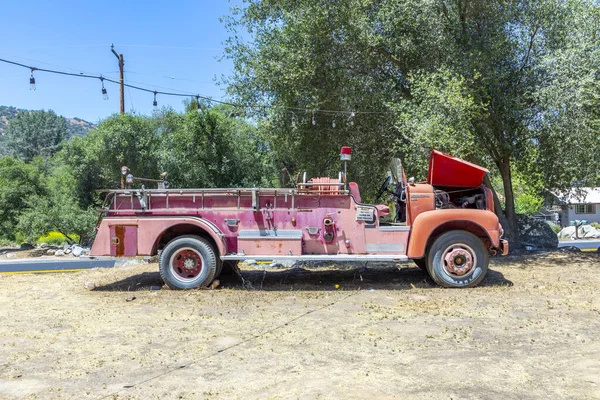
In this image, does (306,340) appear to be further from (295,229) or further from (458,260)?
(458,260)

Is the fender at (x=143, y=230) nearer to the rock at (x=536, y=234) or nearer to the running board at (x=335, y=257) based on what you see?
the running board at (x=335, y=257)

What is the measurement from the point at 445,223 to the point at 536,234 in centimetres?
854

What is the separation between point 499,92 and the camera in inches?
494

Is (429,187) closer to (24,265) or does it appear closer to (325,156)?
(325,156)

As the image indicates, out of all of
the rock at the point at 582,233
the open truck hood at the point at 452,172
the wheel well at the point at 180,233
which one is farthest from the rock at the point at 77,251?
the rock at the point at 582,233

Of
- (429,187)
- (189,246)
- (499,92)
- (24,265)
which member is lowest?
(24,265)

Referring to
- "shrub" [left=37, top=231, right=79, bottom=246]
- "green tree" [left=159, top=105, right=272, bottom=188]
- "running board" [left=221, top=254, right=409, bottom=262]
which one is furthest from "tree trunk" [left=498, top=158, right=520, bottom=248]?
"shrub" [left=37, top=231, right=79, bottom=246]

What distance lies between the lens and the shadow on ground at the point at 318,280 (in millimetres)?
9086

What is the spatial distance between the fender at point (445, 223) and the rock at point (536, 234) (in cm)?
762

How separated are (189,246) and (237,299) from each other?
1348 millimetres

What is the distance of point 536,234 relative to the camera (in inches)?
615

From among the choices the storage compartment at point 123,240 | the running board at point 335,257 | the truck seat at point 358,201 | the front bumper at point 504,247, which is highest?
the truck seat at point 358,201

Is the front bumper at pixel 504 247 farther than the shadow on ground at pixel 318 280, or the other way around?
the shadow on ground at pixel 318 280

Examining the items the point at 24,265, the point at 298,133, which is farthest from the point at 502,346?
the point at 24,265
